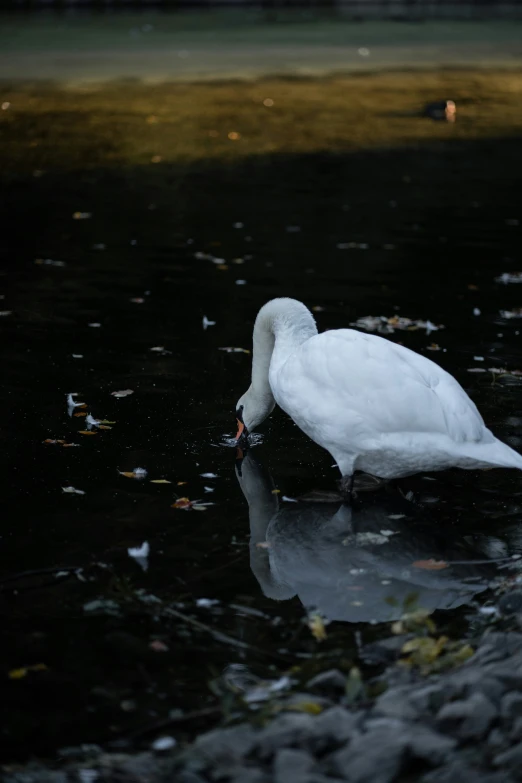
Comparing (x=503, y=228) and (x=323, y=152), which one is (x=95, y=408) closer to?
(x=503, y=228)

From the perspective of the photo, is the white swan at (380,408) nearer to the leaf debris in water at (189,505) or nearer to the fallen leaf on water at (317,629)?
the leaf debris in water at (189,505)

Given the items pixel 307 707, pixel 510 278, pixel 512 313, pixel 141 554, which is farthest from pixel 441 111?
pixel 307 707

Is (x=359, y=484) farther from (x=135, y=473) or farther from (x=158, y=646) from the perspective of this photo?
(x=158, y=646)

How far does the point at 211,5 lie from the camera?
159ft

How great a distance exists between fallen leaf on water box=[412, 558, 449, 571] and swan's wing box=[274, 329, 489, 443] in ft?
2.06

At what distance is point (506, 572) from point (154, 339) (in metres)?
4.41

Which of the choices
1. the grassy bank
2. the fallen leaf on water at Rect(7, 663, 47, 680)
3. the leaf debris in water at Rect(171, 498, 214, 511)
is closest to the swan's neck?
the leaf debris in water at Rect(171, 498, 214, 511)

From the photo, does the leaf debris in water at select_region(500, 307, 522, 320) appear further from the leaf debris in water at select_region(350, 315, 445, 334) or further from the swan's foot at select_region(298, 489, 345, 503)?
the swan's foot at select_region(298, 489, 345, 503)

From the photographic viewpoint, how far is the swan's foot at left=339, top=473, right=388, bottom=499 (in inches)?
252

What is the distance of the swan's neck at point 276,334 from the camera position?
21.6 feet

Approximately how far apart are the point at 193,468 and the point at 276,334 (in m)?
0.94

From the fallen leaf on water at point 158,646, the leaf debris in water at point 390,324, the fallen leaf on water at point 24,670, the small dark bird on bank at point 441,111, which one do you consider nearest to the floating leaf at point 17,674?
the fallen leaf on water at point 24,670

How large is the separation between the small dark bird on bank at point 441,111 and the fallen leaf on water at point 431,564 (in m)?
17.0

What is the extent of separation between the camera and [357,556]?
19.2 ft
